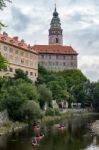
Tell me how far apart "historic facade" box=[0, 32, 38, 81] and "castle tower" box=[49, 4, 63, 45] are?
71.9m

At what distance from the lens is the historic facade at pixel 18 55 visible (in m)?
84.0

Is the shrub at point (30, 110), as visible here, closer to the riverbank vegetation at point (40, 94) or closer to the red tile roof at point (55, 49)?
the riverbank vegetation at point (40, 94)

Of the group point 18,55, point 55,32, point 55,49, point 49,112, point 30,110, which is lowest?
point 49,112

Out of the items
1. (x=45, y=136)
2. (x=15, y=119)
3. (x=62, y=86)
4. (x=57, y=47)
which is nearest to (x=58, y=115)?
(x=62, y=86)

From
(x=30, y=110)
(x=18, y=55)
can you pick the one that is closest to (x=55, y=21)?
(x=18, y=55)

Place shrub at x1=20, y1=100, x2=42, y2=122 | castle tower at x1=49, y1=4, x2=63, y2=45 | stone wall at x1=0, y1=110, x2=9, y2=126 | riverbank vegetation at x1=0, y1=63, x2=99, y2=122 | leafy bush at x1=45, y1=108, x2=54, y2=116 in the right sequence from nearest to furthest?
stone wall at x1=0, y1=110, x2=9, y2=126 → shrub at x1=20, y1=100, x2=42, y2=122 → riverbank vegetation at x1=0, y1=63, x2=99, y2=122 → leafy bush at x1=45, y1=108, x2=54, y2=116 → castle tower at x1=49, y1=4, x2=63, y2=45

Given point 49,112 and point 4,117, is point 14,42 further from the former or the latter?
point 4,117

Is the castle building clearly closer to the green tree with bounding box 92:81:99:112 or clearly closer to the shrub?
the green tree with bounding box 92:81:99:112

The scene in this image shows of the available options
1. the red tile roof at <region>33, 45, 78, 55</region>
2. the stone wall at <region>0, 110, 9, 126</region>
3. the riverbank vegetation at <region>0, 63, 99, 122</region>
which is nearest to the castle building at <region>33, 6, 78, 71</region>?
the red tile roof at <region>33, 45, 78, 55</region>

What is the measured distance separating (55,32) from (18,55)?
283 feet

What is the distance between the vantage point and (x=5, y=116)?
58.5 metres

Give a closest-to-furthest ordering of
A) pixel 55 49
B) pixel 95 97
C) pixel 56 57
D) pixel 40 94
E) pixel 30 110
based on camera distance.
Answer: pixel 30 110 < pixel 40 94 < pixel 95 97 < pixel 55 49 < pixel 56 57

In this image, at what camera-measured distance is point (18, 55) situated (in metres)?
91.7

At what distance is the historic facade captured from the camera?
8400 cm
